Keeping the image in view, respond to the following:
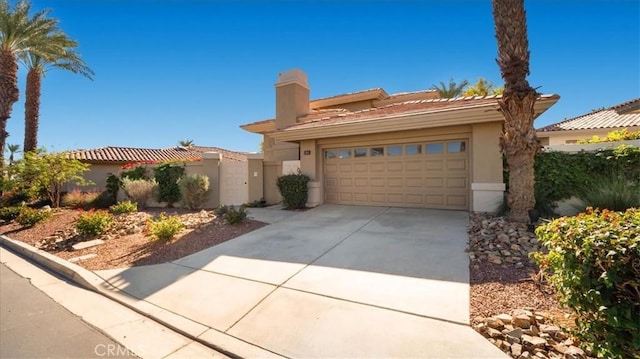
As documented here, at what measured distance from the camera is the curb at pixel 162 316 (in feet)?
10.8

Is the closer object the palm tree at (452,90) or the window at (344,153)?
the window at (344,153)

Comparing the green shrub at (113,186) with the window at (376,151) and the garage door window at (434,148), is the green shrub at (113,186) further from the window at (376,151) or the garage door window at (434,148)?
the garage door window at (434,148)

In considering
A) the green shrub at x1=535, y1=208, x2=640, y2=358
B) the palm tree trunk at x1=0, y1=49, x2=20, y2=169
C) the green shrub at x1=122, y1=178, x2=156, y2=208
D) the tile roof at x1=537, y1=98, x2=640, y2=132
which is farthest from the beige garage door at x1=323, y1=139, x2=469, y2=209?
the palm tree trunk at x1=0, y1=49, x2=20, y2=169

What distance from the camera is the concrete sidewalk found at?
10.6 feet

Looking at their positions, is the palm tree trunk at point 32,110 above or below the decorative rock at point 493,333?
above

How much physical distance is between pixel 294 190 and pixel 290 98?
5.94 meters

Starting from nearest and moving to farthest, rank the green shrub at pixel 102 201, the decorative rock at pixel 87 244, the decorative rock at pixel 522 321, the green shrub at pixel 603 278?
the green shrub at pixel 603 278 → the decorative rock at pixel 522 321 → the decorative rock at pixel 87 244 → the green shrub at pixel 102 201

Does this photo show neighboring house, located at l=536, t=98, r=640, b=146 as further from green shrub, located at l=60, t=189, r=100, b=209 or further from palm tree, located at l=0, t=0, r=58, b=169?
palm tree, located at l=0, t=0, r=58, b=169

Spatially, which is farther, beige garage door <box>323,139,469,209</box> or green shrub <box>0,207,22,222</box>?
green shrub <box>0,207,22,222</box>

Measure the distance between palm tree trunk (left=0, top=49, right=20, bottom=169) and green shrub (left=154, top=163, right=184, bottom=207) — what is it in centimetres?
942

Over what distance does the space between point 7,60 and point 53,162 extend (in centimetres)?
814

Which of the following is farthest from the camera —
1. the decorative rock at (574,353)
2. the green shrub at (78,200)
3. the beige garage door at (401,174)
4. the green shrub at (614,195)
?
the green shrub at (78,200)

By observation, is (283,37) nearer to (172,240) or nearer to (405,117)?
(405,117)

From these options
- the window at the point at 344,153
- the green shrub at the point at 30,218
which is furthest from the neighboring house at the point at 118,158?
the green shrub at the point at 30,218
